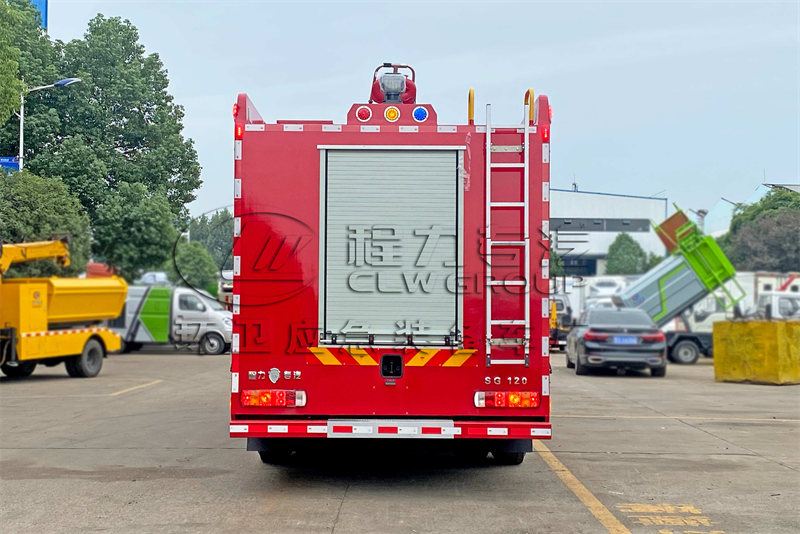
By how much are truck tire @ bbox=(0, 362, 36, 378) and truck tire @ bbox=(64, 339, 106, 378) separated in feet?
2.60

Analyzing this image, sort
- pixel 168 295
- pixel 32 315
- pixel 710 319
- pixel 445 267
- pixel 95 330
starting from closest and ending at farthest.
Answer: pixel 445 267, pixel 32 315, pixel 95 330, pixel 710 319, pixel 168 295

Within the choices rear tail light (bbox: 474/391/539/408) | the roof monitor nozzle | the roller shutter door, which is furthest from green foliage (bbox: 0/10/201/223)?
rear tail light (bbox: 474/391/539/408)

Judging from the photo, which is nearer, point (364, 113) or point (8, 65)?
point (364, 113)

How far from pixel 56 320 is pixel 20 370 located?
201cm

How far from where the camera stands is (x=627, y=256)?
32906mm

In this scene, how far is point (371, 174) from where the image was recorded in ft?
22.9

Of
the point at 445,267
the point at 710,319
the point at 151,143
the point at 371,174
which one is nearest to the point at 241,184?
the point at 371,174

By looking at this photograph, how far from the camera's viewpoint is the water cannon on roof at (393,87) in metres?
8.55

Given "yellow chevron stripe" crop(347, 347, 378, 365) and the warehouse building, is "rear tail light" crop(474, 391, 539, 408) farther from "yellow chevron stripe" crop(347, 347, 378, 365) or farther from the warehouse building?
the warehouse building

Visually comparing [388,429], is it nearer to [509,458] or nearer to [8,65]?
[509,458]

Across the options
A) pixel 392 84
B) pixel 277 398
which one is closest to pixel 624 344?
pixel 392 84

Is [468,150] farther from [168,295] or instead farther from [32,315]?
[168,295]

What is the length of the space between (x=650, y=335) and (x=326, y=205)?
14.7 m

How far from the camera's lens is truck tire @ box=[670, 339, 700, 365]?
26297mm
